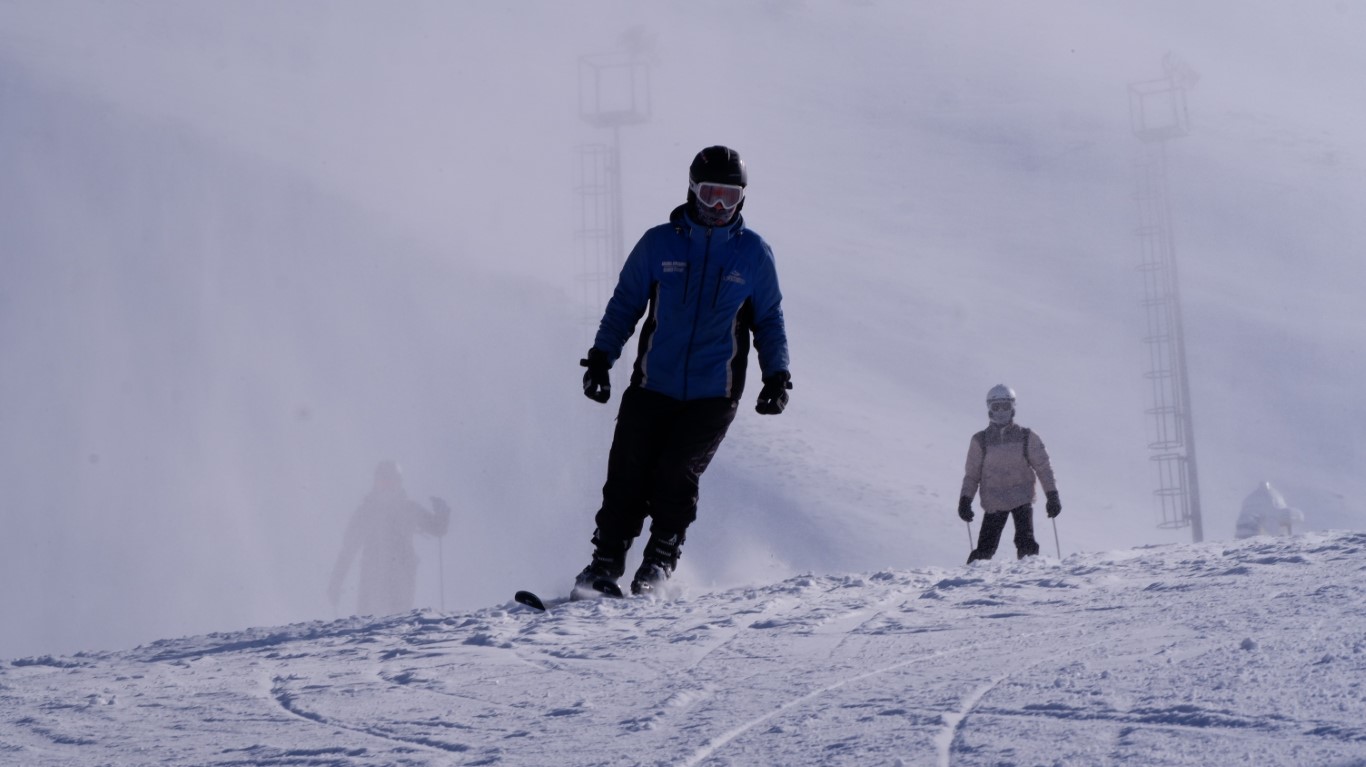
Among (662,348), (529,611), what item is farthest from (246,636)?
(662,348)

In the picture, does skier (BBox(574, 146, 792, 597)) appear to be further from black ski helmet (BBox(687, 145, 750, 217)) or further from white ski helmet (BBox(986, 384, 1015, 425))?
white ski helmet (BBox(986, 384, 1015, 425))

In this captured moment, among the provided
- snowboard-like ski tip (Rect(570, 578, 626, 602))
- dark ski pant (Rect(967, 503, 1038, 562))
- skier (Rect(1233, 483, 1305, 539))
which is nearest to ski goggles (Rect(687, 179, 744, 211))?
snowboard-like ski tip (Rect(570, 578, 626, 602))

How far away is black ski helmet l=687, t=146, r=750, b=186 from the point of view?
5.29 metres

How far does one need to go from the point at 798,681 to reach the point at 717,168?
8.30 feet

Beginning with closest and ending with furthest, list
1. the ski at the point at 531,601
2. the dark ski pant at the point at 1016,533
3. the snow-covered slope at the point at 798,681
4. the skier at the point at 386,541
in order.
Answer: the snow-covered slope at the point at 798,681 → the ski at the point at 531,601 → the dark ski pant at the point at 1016,533 → the skier at the point at 386,541

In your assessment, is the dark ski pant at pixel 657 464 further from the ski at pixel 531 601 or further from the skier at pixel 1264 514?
the skier at pixel 1264 514

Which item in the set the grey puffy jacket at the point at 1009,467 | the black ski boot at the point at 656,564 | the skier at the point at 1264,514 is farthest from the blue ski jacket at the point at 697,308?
the skier at the point at 1264,514

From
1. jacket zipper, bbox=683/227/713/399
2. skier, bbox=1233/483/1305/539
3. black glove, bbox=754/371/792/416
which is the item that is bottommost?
skier, bbox=1233/483/1305/539

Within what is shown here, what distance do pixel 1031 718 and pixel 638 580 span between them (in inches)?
118

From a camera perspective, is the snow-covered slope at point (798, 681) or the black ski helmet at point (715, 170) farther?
the black ski helmet at point (715, 170)

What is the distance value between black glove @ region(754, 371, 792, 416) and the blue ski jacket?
0.13 ft

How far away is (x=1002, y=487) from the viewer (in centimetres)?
860

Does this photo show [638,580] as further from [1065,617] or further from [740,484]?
[740,484]

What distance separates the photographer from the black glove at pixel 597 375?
5441 millimetres
